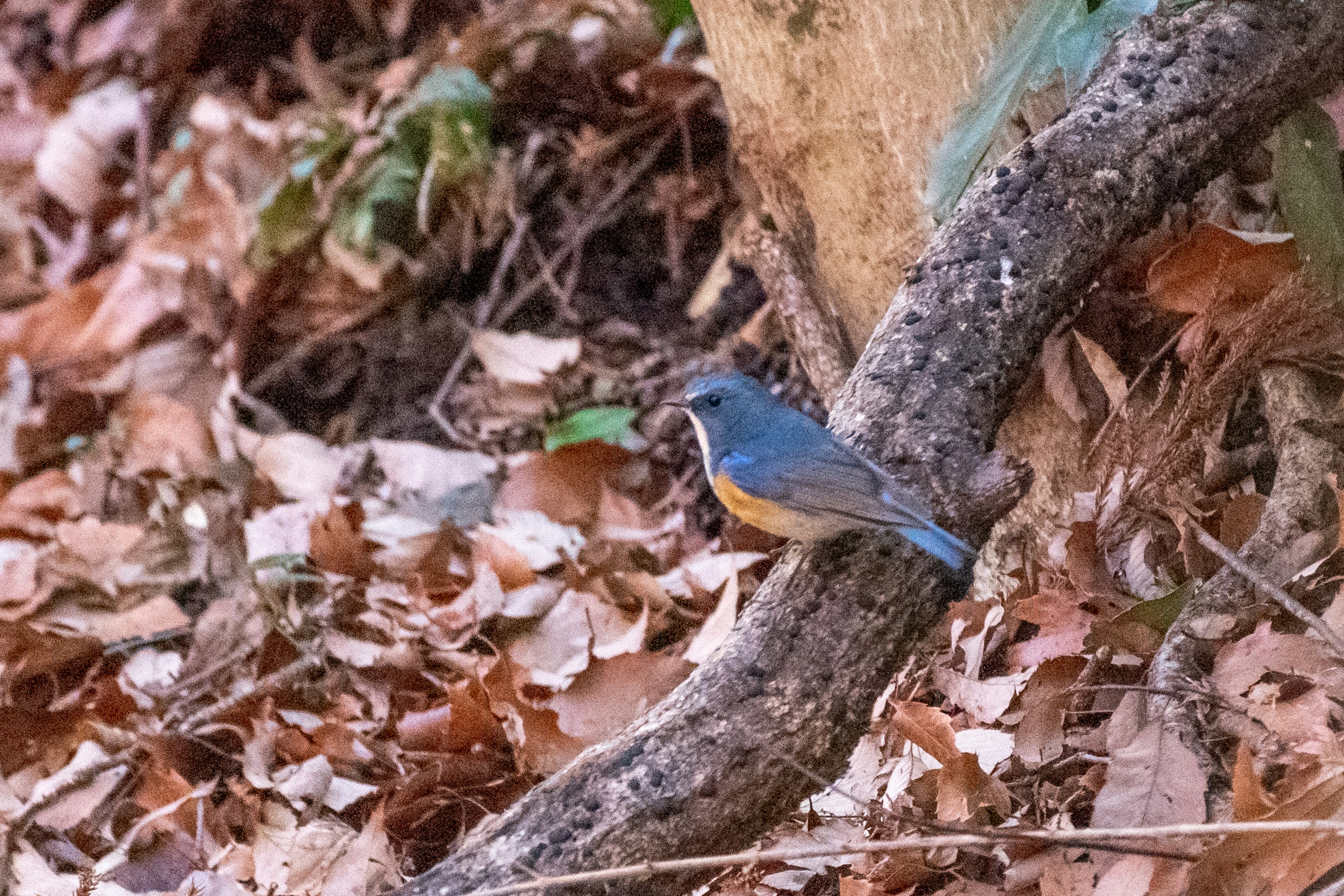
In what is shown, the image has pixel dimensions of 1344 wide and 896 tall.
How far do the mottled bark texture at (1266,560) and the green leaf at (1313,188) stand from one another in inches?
10.5

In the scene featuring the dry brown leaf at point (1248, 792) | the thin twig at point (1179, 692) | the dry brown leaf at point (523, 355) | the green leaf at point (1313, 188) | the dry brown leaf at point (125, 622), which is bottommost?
the dry brown leaf at point (125, 622)

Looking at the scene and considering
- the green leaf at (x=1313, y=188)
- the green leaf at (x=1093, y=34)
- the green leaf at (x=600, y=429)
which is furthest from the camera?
the green leaf at (x=600, y=429)

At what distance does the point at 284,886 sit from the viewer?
247 centimetres

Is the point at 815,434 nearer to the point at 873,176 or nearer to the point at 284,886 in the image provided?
the point at 873,176

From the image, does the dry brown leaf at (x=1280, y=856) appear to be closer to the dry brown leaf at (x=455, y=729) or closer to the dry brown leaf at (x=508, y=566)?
the dry brown leaf at (x=455, y=729)

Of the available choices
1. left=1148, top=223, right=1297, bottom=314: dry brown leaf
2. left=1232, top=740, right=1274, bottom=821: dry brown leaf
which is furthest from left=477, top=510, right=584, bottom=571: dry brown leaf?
left=1232, top=740, right=1274, bottom=821: dry brown leaf

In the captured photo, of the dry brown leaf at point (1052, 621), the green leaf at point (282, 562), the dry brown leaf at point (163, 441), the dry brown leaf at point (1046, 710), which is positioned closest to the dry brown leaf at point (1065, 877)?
the dry brown leaf at point (1046, 710)

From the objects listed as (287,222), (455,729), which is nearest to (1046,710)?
(455,729)

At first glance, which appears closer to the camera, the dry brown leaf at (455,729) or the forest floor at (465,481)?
the forest floor at (465,481)

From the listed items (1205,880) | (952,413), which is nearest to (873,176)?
(952,413)

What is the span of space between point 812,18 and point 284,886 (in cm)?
249

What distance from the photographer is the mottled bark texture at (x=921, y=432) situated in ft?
6.24

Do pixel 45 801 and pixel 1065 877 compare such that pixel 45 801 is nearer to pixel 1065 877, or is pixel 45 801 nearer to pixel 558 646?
pixel 558 646

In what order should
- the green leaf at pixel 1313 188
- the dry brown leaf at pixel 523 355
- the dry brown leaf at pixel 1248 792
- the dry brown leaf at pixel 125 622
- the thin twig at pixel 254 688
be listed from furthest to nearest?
the dry brown leaf at pixel 523 355 < the dry brown leaf at pixel 125 622 < the thin twig at pixel 254 688 < the green leaf at pixel 1313 188 < the dry brown leaf at pixel 1248 792
